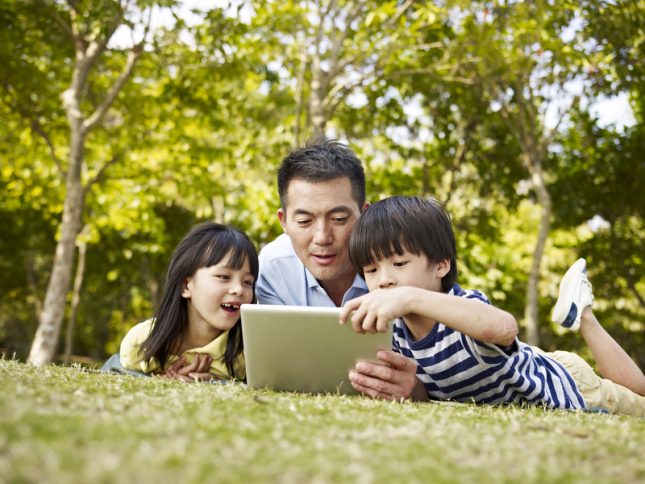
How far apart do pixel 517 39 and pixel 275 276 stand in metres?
6.70

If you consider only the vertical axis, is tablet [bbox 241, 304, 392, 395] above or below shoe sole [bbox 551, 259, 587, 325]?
below

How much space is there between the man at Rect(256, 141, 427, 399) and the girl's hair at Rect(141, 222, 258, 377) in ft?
1.32

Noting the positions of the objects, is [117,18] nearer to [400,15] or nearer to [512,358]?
[400,15]

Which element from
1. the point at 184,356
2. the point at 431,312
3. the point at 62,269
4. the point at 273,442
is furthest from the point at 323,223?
the point at 62,269

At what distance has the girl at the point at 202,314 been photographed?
4.46 metres

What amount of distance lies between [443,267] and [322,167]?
4.20ft

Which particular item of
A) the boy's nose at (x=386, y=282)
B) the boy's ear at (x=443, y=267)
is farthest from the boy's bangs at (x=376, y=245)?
the boy's ear at (x=443, y=267)

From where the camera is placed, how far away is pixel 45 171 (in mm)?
13391

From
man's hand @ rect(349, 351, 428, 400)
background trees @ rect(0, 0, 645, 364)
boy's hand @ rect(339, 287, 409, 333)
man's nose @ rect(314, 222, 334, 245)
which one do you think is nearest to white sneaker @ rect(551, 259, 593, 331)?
man's nose @ rect(314, 222, 334, 245)

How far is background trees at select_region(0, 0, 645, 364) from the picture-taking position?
10086mm

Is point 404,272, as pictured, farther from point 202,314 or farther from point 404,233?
point 202,314

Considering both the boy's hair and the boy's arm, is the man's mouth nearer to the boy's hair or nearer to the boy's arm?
the boy's hair

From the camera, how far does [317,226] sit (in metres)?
4.63

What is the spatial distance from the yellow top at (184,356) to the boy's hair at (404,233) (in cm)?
109
